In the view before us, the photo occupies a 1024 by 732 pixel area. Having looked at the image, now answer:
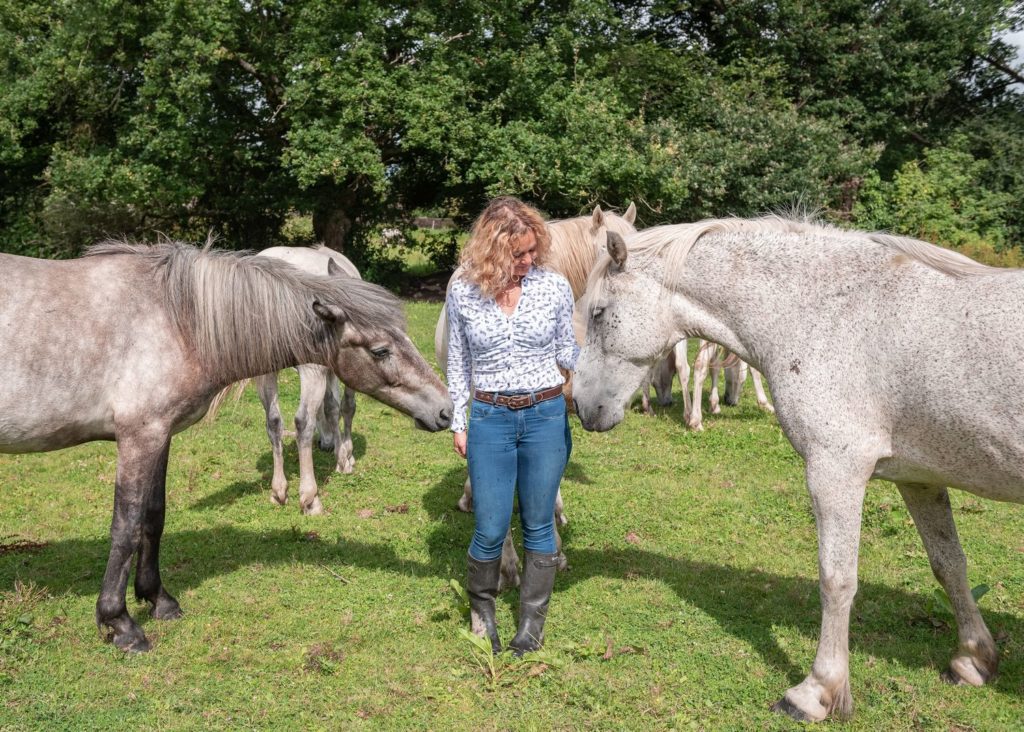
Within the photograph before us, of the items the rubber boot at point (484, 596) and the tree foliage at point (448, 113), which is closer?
the rubber boot at point (484, 596)

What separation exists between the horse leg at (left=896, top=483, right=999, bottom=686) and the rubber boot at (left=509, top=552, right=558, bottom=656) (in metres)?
1.84

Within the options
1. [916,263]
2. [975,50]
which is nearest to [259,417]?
[916,263]

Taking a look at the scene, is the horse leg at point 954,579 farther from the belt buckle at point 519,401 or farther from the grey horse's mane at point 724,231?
the belt buckle at point 519,401

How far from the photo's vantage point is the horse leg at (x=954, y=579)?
404 centimetres

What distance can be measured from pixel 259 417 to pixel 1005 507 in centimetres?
789

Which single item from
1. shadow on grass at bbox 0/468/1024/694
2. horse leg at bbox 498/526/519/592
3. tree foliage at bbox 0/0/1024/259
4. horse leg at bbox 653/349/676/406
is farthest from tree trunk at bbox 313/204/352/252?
horse leg at bbox 498/526/519/592

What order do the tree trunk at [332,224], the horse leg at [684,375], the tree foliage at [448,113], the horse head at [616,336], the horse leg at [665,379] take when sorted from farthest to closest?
the tree trunk at [332,224] → the tree foliage at [448,113] → the horse leg at [665,379] → the horse leg at [684,375] → the horse head at [616,336]

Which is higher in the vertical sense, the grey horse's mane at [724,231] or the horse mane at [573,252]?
the grey horse's mane at [724,231]

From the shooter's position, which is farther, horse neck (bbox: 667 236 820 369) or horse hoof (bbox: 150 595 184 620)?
horse hoof (bbox: 150 595 184 620)

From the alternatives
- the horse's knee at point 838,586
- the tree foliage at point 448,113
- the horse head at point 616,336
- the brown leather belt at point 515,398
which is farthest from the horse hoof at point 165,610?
the tree foliage at point 448,113

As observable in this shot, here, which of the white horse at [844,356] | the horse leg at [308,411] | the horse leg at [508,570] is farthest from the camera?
the horse leg at [308,411]

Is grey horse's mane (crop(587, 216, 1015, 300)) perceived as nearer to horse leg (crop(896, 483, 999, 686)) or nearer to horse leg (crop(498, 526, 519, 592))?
horse leg (crop(896, 483, 999, 686))

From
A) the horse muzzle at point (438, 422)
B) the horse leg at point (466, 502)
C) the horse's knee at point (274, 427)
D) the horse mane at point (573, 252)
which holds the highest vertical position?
the horse mane at point (573, 252)

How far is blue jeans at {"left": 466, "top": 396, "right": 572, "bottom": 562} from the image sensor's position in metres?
3.97
